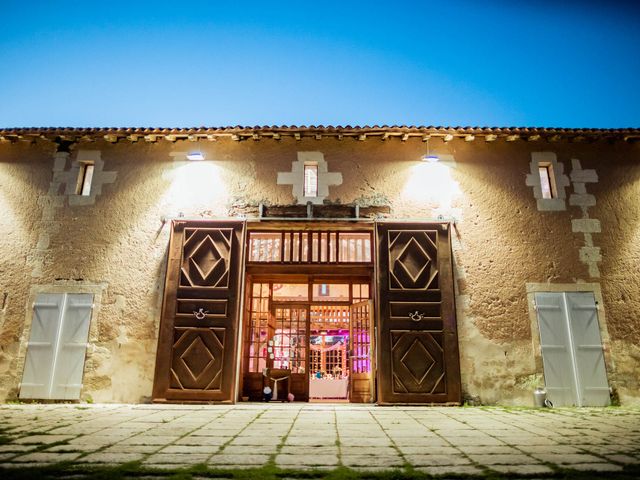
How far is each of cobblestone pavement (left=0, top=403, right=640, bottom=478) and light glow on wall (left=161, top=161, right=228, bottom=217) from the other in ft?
12.6

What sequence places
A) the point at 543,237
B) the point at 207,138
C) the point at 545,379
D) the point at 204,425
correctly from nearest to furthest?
the point at 204,425 < the point at 545,379 < the point at 543,237 < the point at 207,138

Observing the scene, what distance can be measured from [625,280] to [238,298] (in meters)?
7.12

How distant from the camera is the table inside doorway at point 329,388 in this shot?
34.2 feet

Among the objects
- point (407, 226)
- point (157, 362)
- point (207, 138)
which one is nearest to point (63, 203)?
point (207, 138)

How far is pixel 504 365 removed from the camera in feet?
22.6

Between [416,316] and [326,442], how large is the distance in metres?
4.09

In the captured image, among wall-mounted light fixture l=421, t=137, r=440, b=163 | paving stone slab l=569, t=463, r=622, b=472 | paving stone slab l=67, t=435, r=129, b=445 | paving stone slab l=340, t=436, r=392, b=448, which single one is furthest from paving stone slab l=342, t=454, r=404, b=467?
wall-mounted light fixture l=421, t=137, r=440, b=163

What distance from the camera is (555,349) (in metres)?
6.93

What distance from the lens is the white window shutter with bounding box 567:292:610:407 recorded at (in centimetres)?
669

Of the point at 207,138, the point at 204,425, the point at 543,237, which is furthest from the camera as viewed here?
the point at 207,138

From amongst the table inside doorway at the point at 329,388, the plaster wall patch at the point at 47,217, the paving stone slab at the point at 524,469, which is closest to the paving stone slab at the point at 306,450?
the paving stone slab at the point at 524,469

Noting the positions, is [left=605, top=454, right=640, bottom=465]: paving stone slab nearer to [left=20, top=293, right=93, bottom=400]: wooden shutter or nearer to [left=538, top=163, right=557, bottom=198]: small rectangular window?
[left=538, top=163, right=557, bottom=198]: small rectangular window

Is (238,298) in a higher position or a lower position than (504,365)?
higher

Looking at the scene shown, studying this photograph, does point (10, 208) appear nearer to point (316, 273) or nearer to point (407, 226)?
point (316, 273)
